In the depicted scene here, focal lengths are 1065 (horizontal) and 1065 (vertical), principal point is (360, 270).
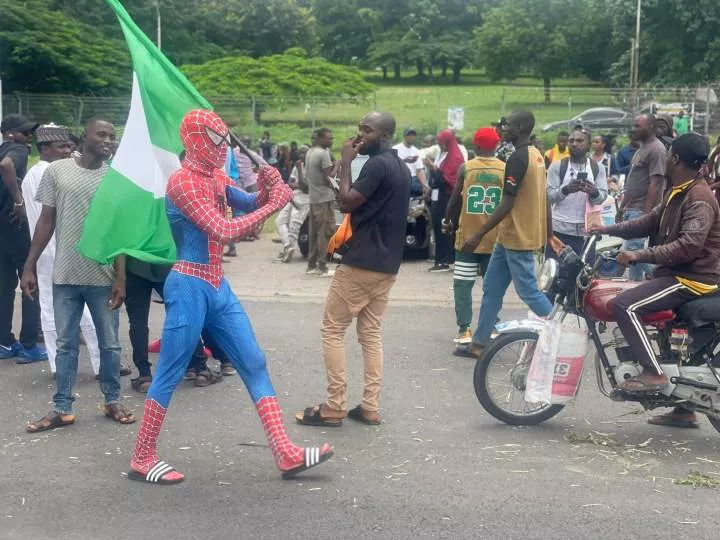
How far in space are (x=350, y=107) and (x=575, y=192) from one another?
2402 centimetres

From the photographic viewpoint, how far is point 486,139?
28.4 ft

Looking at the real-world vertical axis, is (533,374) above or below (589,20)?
below

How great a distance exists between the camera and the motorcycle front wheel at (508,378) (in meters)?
6.50

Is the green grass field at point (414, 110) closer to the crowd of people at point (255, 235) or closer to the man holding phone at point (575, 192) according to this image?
the man holding phone at point (575, 192)

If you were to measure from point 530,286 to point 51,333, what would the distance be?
3.50m

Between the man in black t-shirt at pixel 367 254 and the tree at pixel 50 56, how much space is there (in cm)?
3352

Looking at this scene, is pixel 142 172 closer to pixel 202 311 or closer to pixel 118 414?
pixel 202 311

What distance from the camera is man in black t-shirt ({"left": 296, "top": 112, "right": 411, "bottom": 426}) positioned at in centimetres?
635

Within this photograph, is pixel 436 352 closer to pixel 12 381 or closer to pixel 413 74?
pixel 12 381

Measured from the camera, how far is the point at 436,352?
8641 millimetres

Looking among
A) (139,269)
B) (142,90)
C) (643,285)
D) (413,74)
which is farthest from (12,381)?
(413,74)

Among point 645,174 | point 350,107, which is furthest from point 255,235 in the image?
point 350,107

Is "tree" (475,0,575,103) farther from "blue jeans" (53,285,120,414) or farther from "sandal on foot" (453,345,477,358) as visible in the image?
"blue jeans" (53,285,120,414)

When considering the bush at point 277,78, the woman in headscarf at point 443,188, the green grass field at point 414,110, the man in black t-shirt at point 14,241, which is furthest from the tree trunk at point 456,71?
the man in black t-shirt at point 14,241
